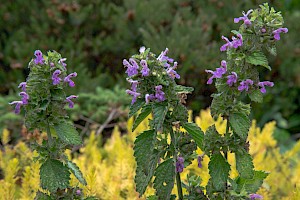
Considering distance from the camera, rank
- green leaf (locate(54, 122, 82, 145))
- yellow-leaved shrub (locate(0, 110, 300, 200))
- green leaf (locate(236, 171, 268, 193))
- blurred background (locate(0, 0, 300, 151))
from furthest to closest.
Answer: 1. blurred background (locate(0, 0, 300, 151))
2. yellow-leaved shrub (locate(0, 110, 300, 200))
3. green leaf (locate(236, 171, 268, 193))
4. green leaf (locate(54, 122, 82, 145))

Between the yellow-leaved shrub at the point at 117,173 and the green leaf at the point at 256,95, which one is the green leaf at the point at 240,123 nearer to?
the green leaf at the point at 256,95

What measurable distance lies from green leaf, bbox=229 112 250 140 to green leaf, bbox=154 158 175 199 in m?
0.18

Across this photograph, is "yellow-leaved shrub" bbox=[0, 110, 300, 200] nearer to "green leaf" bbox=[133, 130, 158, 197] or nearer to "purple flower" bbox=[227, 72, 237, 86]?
"green leaf" bbox=[133, 130, 158, 197]

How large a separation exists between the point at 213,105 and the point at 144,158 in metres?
0.23

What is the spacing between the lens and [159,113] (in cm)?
123

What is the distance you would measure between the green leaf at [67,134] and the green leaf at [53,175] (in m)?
0.07

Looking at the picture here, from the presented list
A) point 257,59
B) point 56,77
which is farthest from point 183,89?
point 56,77

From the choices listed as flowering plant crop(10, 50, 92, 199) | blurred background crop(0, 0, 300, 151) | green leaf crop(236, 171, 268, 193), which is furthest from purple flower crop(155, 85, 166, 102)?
blurred background crop(0, 0, 300, 151)

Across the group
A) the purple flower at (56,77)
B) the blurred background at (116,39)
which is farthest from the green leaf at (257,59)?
the blurred background at (116,39)

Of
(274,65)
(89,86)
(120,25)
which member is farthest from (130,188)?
(274,65)

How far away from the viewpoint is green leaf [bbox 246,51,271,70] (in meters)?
1.26

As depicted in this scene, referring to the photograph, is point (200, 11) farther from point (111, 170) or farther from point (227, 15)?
point (111, 170)

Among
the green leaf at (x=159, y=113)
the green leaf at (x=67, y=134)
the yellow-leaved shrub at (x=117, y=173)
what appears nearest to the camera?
the green leaf at (x=159, y=113)

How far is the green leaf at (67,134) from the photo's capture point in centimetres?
132
